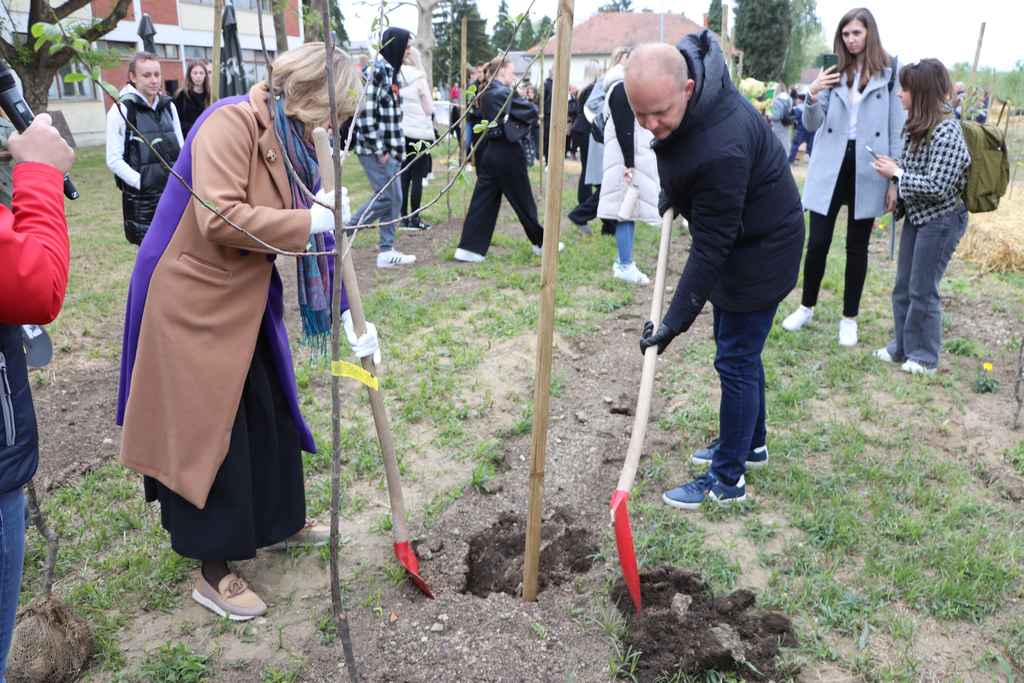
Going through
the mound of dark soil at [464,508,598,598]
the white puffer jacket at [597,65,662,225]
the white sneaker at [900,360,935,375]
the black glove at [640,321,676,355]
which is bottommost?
the mound of dark soil at [464,508,598,598]

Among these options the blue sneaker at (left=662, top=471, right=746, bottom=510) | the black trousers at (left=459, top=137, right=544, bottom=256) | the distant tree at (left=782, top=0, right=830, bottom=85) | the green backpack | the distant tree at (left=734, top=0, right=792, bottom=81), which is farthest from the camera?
the distant tree at (left=782, top=0, right=830, bottom=85)

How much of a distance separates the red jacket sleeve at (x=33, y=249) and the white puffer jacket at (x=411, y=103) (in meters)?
6.17

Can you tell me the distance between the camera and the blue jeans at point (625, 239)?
20.2ft

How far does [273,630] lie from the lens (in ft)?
7.71

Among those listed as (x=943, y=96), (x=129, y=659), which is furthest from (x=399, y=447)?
(x=943, y=96)

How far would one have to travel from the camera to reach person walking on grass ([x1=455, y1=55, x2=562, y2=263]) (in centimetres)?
622

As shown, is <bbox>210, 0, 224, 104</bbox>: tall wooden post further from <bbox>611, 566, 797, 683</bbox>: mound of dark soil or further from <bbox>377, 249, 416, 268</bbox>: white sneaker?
<bbox>611, 566, 797, 683</bbox>: mound of dark soil

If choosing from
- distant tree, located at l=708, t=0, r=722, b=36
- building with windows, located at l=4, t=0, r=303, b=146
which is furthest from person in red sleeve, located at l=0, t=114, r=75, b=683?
distant tree, located at l=708, t=0, r=722, b=36

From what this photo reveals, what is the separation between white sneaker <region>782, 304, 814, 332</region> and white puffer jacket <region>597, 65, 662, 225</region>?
1454mm

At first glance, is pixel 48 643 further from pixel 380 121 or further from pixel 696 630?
pixel 380 121

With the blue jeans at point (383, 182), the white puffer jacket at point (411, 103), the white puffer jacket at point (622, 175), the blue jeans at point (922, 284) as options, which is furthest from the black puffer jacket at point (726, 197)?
the white puffer jacket at point (411, 103)

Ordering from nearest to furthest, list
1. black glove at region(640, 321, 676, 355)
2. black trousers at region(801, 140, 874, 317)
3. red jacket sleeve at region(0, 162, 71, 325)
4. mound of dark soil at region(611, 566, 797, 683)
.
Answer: red jacket sleeve at region(0, 162, 71, 325) → mound of dark soil at region(611, 566, 797, 683) → black glove at region(640, 321, 676, 355) → black trousers at region(801, 140, 874, 317)

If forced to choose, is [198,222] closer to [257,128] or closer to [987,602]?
[257,128]

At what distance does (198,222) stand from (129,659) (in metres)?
1.41
